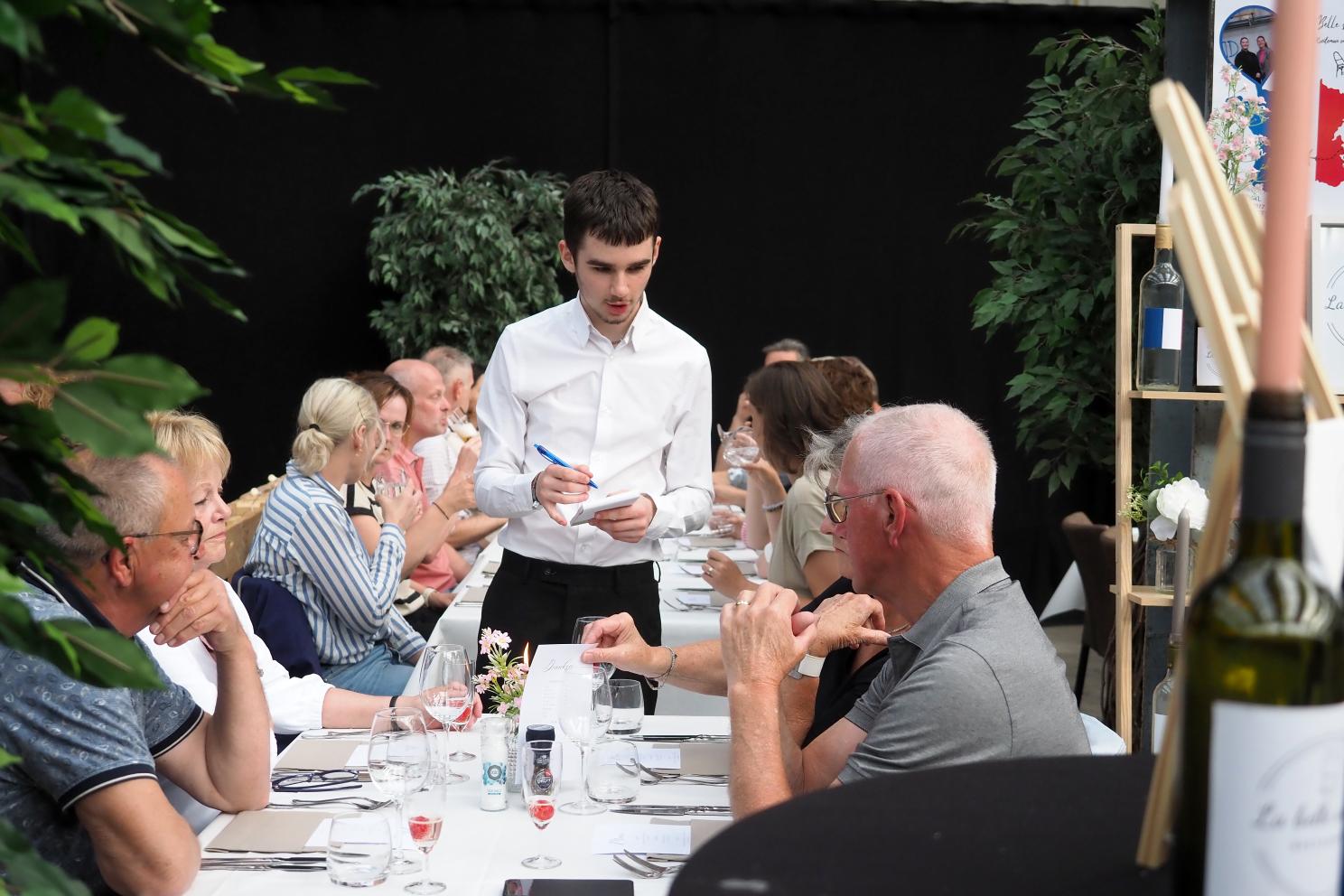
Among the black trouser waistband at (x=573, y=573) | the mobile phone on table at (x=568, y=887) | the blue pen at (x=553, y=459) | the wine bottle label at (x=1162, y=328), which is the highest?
the wine bottle label at (x=1162, y=328)

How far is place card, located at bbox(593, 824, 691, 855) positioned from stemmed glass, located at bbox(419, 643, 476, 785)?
386 mm

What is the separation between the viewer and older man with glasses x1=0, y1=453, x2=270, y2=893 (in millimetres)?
1607

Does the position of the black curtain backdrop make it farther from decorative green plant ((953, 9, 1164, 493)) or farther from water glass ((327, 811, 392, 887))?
water glass ((327, 811, 392, 887))

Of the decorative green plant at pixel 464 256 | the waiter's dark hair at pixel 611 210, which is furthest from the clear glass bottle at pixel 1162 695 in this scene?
the decorative green plant at pixel 464 256

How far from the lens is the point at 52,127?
605mm

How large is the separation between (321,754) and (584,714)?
62 centimetres

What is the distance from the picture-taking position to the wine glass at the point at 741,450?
4.47m

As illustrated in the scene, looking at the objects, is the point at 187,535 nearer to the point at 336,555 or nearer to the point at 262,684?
the point at 262,684

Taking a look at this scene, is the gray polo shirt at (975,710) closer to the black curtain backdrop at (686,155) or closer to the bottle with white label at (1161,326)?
the bottle with white label at (1161,326)

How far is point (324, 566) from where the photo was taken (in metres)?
3.37

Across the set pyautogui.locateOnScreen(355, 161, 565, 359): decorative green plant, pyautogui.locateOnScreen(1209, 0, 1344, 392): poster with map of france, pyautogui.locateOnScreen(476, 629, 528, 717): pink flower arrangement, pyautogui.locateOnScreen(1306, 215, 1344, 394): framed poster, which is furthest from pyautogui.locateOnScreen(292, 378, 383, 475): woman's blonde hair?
pyautogui.locateOnScreen(355, 161, 565, 359): decorative green plant

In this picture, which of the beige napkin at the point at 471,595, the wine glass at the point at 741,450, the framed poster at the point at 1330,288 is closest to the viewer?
the framed poster at the point at 1330,288

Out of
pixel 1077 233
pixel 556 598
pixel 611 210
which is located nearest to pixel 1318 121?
pixel 1077 233

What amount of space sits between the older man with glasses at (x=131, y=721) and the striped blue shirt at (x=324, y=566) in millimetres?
1287
